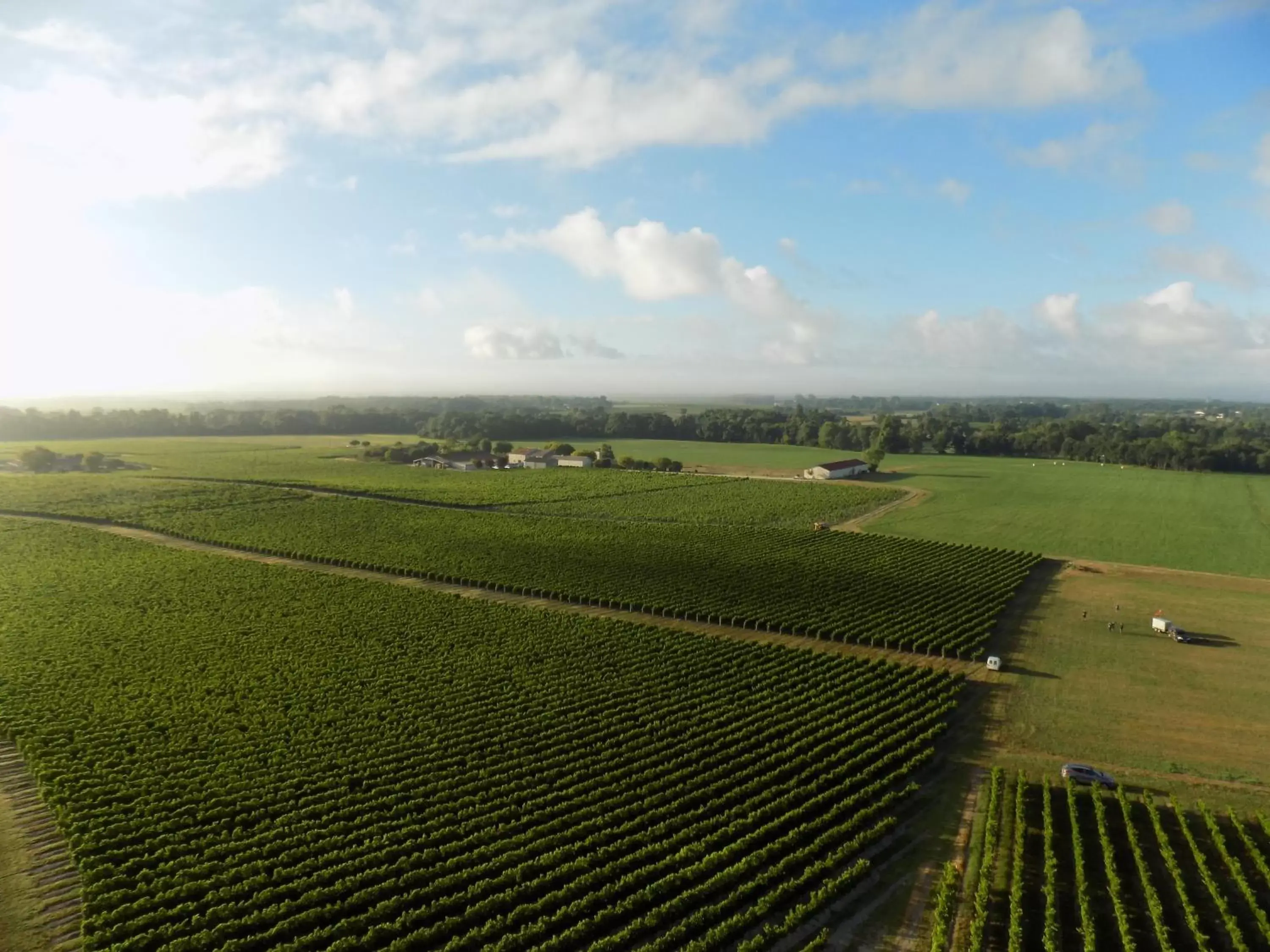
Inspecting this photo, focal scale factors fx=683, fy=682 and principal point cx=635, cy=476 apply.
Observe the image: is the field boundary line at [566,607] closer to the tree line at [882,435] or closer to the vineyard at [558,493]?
the vineyard at [558,493]

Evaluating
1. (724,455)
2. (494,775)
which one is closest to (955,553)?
(494,775)

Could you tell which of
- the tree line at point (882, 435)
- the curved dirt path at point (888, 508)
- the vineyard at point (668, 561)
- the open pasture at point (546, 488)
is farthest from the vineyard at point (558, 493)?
the tree line at point (882, 435)

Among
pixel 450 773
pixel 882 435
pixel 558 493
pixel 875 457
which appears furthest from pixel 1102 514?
pixel 450 773

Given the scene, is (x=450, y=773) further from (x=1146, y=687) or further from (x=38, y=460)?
(x=38, y=460)

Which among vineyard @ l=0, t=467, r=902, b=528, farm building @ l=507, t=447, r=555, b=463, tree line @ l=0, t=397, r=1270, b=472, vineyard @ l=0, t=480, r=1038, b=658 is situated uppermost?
tree line @ l=0, t=397, r=1270, b=472

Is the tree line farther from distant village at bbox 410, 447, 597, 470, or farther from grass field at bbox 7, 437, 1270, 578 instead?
distant village at bbox 410, 447, 597, 470

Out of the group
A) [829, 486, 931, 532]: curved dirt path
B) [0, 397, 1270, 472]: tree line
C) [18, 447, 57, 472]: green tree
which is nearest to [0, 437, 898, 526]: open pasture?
[829, 486, 931, 532]: curved dirt path
